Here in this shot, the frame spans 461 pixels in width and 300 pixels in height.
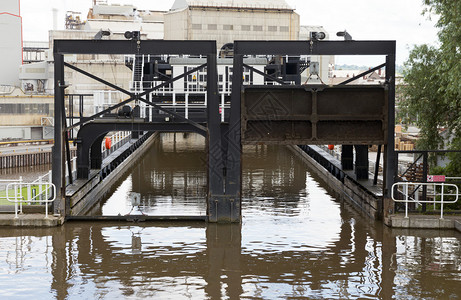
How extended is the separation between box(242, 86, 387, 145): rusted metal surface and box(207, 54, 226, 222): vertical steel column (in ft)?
2.99

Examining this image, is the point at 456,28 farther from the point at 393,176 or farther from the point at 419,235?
the point at 419,235

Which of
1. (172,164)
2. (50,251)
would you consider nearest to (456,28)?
(50,251)

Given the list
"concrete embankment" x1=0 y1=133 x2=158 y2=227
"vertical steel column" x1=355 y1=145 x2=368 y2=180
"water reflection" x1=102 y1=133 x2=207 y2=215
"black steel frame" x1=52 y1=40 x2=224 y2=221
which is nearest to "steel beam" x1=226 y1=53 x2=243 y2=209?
"black steel frame" x1=52 y1=40 x2=224 y2=221

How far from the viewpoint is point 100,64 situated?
301 ft

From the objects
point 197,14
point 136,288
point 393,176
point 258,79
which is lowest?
point 136,288

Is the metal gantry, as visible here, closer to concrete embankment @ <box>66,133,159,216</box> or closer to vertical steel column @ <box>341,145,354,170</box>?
concrete embankment @ <box>66,133,159,216</box>

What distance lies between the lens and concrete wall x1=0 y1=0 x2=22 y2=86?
3622 inches

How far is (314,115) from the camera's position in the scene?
1989 centimetres

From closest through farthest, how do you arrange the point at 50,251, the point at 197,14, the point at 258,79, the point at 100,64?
the point at 50,251, the point at 258,79, the point at 197,14, the point at 100,64

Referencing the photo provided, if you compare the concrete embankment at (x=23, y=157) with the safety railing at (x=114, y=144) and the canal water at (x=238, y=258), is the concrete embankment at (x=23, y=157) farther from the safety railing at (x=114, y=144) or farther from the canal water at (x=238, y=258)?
the canal water at (x=238, y=258)

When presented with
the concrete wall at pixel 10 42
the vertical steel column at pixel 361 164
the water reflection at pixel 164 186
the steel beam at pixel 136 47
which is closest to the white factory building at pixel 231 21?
the concrete wall at pixel 10 42

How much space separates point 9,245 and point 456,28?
1713 centimetres

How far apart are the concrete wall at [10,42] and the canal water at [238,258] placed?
249ft

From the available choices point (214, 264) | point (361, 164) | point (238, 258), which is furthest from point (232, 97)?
point (361, 164)
